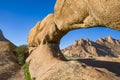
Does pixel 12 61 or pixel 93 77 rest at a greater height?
pixel 12 61

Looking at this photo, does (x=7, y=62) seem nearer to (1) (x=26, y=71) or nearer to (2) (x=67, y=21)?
(1) (x=26, y=71)

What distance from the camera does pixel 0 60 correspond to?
29.0 metres

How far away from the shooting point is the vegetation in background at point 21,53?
30927 mm

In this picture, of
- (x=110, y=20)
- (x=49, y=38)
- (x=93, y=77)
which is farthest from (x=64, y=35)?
(x=110, y=20)

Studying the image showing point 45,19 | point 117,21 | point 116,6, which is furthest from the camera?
point 45,19

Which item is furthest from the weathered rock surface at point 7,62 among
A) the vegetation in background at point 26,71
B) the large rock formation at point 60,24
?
the large rock formation at point 60,24

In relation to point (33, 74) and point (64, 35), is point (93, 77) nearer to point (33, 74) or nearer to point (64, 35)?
point (33, 74)

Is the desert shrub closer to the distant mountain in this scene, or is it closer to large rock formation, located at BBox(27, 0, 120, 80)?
large rock formation, located at BBox(27, 0, 120, 80)

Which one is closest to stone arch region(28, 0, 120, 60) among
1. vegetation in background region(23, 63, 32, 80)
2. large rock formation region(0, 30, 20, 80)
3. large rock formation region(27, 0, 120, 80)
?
large rock formation region(27, 0, 120, 80)

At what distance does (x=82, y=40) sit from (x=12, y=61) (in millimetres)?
88547

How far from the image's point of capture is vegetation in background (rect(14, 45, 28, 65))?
30.9 metres

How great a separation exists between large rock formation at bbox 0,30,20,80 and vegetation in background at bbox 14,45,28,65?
2.00 feet

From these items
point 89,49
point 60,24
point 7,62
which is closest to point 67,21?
point 60,24

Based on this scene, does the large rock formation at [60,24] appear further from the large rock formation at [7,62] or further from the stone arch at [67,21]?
the large rock formation at [7,62]
